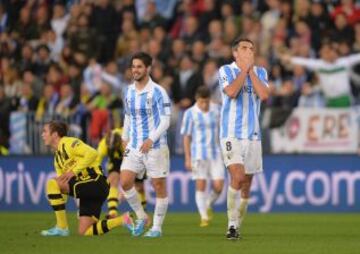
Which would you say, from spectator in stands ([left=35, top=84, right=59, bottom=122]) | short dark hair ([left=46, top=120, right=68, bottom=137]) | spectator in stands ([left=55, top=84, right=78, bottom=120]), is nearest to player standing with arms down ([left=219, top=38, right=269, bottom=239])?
short dark hair ([left=46, top=120, right=68, bottom=137])

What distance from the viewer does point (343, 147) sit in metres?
22.3

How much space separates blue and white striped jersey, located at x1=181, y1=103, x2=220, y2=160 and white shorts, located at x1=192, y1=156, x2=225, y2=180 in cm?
8

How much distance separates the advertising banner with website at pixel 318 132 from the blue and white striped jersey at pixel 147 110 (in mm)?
7607

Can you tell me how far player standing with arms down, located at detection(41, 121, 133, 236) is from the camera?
15.2 metres

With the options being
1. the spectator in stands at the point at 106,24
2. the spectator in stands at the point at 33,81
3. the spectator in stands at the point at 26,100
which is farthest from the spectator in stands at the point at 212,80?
the spectator in stands at the point at 33,81

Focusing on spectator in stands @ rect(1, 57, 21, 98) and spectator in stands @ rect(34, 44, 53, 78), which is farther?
spectator in stands @ rect(34, 44, 53, 78)

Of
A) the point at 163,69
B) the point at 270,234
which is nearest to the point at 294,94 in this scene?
the point at 163,69

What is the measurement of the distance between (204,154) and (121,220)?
511 centimetres

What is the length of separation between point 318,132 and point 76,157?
26.6 ft

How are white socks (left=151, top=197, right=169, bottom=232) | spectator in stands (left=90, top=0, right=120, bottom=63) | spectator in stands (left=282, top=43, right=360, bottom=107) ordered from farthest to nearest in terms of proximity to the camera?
spectator in stands (left=90, top=0, right=120, bottom=63) → spectator in stands (left=282, top=43, right=360, bottom=107) → white socks (left=151, top=197, right=169, bottom=232)

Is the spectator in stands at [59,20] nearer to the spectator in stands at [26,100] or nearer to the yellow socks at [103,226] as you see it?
the spectator in stands at [26,100]

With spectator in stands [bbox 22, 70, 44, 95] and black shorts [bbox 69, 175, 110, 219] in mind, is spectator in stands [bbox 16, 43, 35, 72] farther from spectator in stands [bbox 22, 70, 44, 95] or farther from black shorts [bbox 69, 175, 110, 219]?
black shorts [bbox 69, 175, 110, 219]

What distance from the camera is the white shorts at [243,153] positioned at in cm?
1402

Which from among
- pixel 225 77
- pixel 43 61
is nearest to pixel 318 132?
pixel 43 61
